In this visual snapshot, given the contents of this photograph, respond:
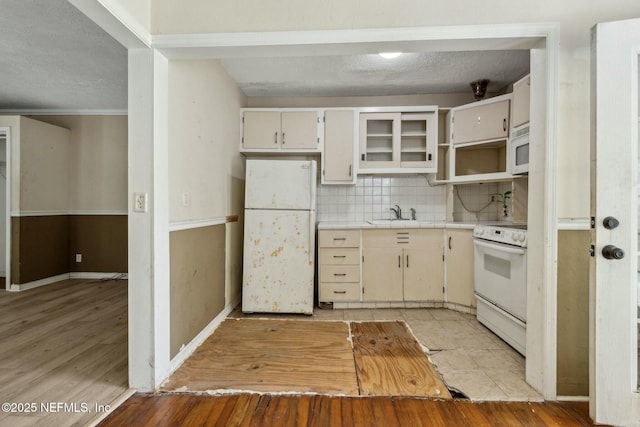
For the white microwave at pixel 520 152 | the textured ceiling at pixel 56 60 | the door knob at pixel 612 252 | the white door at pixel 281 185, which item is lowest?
the door knob at pixel 612 252

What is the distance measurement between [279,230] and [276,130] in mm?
1156

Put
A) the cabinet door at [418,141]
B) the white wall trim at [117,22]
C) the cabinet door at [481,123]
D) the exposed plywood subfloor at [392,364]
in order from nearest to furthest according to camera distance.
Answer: the white wall trim at [117,22] < the exposed plywood subfloor at [392,364] < the cabinet door at [481,123] < the cabinet door at [418,141]

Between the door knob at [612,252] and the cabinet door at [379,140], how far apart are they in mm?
2117

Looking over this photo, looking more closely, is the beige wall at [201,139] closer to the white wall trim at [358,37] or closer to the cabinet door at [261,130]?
the cabinet door at [261,130]

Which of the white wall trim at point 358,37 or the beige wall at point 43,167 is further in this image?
the beige wall at point 43,167

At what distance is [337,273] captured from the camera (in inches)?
121

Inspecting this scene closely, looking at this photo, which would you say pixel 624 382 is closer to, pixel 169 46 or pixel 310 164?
pixel 310 164

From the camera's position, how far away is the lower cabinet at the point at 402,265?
305cm

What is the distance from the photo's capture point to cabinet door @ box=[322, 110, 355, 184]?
3283 millimetres

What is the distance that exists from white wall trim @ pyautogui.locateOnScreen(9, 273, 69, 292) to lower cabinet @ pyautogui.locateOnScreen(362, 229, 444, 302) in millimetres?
4089

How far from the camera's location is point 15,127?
3.64 m

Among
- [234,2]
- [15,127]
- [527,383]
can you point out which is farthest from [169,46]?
[15,127]

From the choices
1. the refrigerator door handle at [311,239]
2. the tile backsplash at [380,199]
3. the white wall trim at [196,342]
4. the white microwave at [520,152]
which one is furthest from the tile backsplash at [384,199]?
the white wall trim at [196,342]

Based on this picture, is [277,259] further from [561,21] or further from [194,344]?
[561,21]
